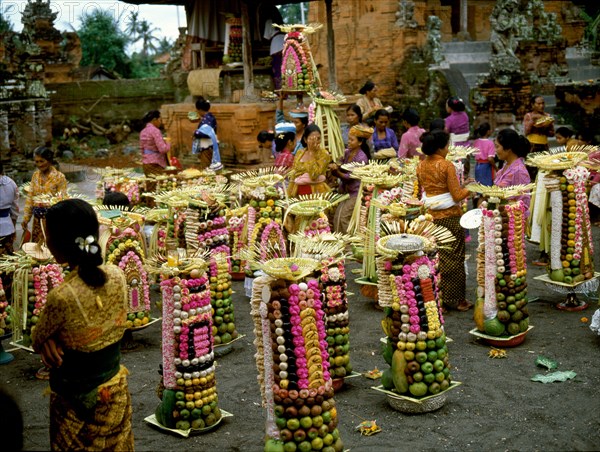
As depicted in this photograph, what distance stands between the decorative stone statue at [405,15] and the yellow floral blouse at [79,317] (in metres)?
16.2

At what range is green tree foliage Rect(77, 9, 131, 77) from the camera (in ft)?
106

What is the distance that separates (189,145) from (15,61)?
3.71m

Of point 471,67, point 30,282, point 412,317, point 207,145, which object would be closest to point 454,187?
point 412,317

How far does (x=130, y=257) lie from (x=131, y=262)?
5 cm

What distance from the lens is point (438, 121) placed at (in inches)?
375

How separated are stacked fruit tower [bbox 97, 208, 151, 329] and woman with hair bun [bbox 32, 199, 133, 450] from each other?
9.07ft

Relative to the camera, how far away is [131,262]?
6598mm

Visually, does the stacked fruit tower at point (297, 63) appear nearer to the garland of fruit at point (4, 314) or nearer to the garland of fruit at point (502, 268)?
the garland of fruit at point (502, 268)

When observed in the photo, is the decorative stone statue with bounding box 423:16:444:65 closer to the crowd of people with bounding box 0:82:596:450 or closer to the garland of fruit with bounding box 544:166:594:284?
the crowd of people with bounding box 0:82:596:450

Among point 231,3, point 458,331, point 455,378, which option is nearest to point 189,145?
point 231,3

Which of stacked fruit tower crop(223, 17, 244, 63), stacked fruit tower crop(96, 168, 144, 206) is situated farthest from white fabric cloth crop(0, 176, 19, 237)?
stacked fruit tower crop(223, 17, 244, 63)

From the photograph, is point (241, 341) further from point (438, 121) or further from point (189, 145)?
point (189, 145)

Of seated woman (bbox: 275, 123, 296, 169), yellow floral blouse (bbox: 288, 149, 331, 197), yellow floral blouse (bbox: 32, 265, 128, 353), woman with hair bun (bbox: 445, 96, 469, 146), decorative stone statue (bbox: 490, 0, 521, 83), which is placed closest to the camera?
yellow floral blouse (bbox: 32, 265, 128, 353)

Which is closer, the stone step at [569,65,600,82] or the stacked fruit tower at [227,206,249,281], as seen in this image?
the stacked fruit tower at [227,206,249,281]
